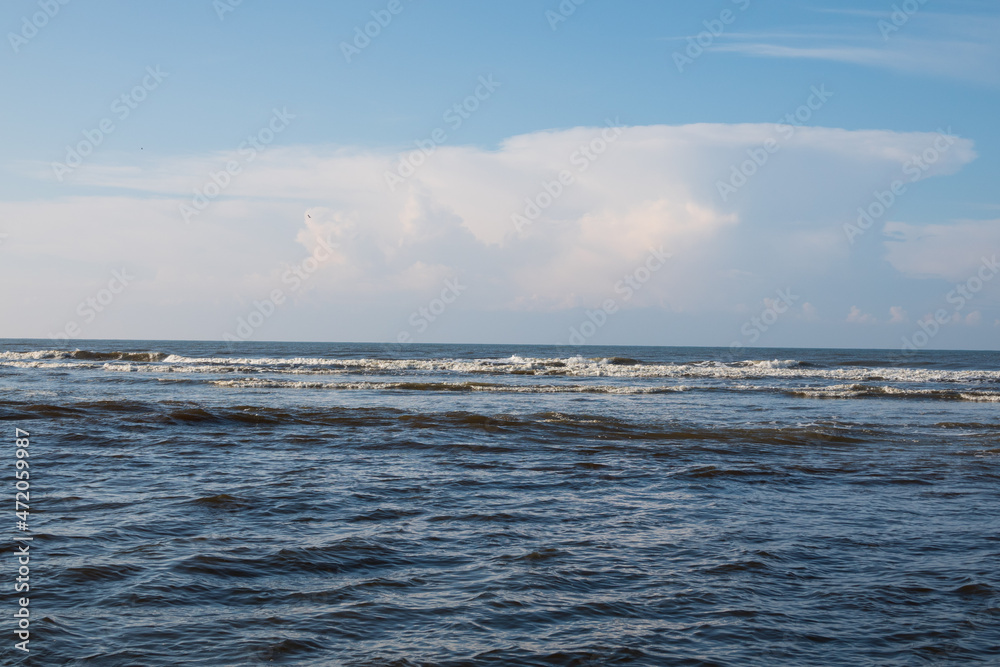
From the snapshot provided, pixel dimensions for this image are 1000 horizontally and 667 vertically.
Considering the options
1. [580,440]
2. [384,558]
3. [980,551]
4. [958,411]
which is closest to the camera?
[384,558]

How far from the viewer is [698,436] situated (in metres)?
15.6

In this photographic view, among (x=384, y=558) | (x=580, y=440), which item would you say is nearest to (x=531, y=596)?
(x=384, y=558)

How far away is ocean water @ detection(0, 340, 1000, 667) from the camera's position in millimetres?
4828

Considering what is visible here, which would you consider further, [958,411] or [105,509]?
[958,411]

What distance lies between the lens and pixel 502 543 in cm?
710

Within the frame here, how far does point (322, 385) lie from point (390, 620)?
83.5 ft

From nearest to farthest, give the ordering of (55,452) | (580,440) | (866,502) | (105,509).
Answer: (105,509)
(866,502)
(55,452)
(580,440)

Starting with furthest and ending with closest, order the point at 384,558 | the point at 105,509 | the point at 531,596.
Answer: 1. the point at 105,509
2. the point at 384,558
3. the point at 531,596

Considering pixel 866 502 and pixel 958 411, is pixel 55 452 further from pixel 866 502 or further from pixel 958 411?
pixel 958 411

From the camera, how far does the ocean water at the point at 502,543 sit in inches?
190

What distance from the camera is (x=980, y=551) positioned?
23.4 ft

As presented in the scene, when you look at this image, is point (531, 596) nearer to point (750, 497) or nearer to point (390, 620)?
point (390, 620)

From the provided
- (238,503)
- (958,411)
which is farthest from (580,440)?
(958,411)

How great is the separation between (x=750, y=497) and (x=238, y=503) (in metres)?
6.55
